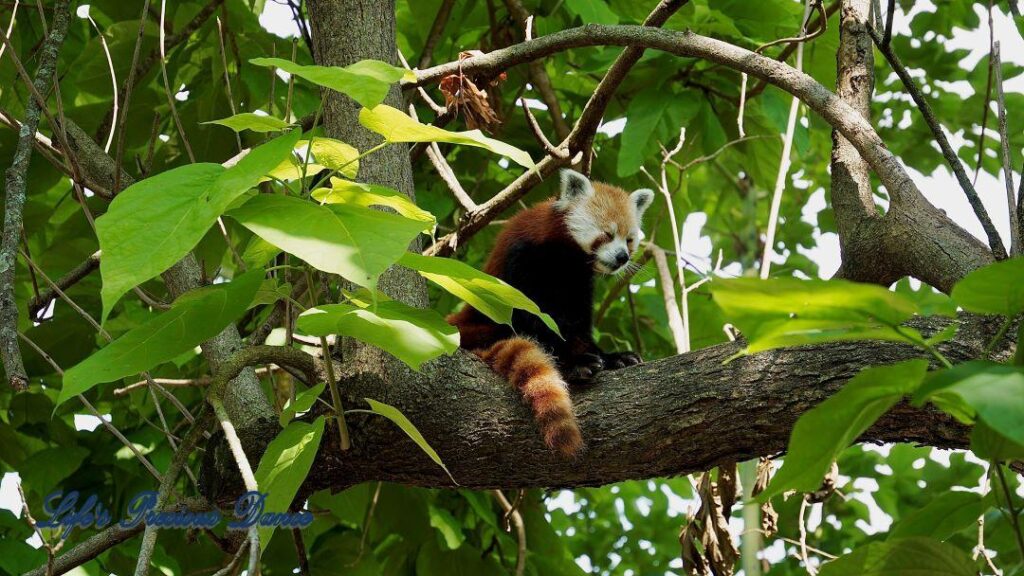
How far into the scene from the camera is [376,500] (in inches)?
160

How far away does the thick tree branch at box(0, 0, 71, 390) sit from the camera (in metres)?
2.14

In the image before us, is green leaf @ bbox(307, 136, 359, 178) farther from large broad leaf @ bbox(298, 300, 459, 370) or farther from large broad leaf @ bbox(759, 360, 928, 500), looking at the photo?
large broad leaf @ bbox(759, 360, 928, 500)

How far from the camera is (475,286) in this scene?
211 centimetres

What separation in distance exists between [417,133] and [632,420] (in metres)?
0.94

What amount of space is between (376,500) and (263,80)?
1802 millimetres

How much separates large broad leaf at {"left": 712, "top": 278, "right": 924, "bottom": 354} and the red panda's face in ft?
10.3

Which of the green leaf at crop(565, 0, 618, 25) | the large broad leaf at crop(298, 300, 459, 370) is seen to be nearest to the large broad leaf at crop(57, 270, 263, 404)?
the large broad leaf at crop(298, 300, 459, 370)

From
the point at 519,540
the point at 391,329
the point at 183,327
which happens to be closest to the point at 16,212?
the point at 183,327

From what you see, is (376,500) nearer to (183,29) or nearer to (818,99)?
(183,29)

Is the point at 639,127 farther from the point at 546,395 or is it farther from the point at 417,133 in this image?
the point at 417,133

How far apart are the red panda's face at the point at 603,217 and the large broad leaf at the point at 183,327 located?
2.53 meters

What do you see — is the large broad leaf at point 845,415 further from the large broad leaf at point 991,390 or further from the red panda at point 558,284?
the red panda at point 558,284

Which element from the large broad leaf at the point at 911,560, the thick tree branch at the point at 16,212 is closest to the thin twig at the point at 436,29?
the thick tree branch at the point at 16,212

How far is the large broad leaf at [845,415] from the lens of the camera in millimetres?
1250
